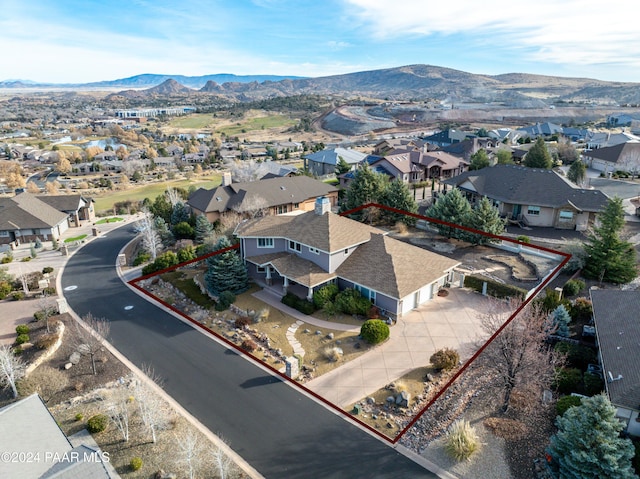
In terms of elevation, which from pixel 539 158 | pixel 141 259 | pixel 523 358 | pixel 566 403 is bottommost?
pixel 566 403

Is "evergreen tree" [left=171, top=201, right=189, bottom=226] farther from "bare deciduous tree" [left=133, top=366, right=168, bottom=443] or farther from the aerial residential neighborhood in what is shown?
"bare deciduous tree" [left=133, top=366, right=168, bottom=443]

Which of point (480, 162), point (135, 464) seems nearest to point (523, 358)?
point (135, 464)

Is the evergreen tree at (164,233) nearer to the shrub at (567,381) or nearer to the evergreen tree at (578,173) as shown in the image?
the shrub at (567,381)

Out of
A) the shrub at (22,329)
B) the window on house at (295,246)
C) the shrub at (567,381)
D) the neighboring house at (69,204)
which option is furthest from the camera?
the neighboring house at (69,204)

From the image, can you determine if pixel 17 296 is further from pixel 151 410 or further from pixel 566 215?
pixel 566 215

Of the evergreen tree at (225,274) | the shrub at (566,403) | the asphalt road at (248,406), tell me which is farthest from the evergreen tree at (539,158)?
the asphalt road at (248,406)

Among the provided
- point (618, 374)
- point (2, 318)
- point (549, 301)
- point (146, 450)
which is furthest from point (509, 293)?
point (2, 318)

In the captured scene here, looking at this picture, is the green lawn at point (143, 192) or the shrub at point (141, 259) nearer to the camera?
the shrub at point (141, 259)
